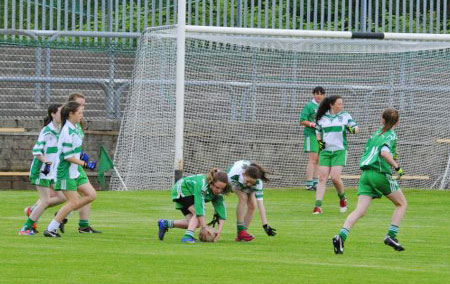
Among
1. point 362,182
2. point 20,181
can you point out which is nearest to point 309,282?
point 362,182

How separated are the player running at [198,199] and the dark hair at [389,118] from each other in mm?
1809

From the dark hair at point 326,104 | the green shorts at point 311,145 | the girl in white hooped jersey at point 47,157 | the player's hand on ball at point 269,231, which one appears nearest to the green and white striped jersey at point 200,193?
the player's hand on ball at point 269,231

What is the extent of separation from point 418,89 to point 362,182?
11429mm

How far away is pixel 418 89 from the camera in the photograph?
913 inches

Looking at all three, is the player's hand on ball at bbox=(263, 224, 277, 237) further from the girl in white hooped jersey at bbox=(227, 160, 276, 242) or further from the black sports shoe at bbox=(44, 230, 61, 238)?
the black sports shoe at bbox=(44, 230, 61, 238)

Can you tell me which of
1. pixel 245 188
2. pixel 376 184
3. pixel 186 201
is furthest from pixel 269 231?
pixel 376 184

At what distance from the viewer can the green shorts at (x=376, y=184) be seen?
12016 mm

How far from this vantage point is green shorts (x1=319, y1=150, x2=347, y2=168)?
668 inches

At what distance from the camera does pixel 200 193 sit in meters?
12.5

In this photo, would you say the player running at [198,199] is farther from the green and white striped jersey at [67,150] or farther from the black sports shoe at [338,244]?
the black sports shoe at [338,244]

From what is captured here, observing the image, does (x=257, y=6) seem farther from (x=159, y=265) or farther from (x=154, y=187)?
(x=159, y=265)

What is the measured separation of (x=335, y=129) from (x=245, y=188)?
4.37m

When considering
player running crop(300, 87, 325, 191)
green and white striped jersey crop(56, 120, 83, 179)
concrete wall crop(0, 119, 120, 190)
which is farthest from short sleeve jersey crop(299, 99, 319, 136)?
green and white striped jersey crop(56, 120, 83, 179)

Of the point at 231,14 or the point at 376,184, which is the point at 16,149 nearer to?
the point at 231,14
